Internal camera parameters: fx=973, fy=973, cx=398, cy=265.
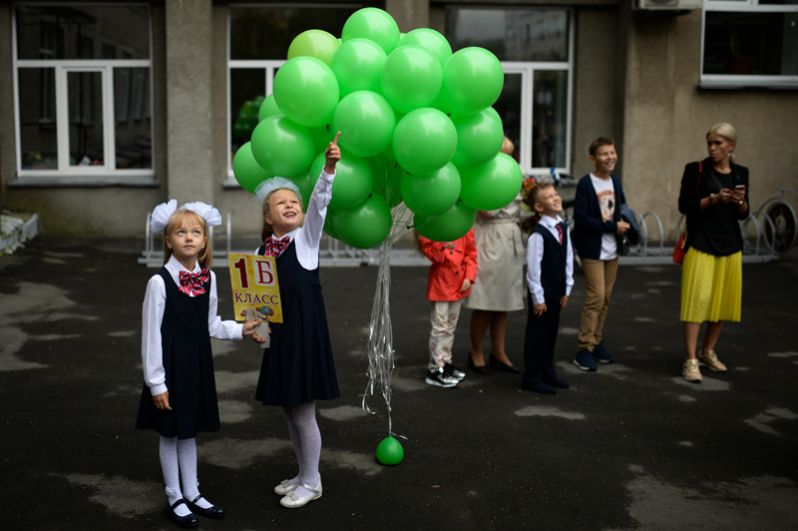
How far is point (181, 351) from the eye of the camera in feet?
15.3

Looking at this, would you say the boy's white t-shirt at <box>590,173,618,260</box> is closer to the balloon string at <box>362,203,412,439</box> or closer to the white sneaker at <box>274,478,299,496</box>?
the balloon string at <box>362,203,412,439</box>

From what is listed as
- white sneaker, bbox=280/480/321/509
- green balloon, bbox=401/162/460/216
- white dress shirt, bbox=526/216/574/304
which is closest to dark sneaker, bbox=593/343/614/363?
white dress shirt, bbox=526/216/574/304

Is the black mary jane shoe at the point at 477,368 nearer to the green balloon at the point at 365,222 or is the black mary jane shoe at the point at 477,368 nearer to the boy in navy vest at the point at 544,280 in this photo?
the boy in navy vest at the point at 544,280

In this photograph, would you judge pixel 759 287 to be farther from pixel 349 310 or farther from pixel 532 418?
pixel 532 418

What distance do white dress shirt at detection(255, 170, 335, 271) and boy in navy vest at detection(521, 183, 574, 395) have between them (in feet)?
8.10


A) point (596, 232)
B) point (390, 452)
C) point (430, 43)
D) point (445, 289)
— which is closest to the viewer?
point (430, 43)

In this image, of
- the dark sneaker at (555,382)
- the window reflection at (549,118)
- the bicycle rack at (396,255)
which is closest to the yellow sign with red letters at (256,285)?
the dark sneaker at (555,382)

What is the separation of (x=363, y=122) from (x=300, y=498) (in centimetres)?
191

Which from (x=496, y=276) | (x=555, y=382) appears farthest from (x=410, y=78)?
(x=555, y=382)

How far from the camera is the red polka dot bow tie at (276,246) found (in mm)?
4871

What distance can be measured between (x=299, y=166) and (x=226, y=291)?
6.43m

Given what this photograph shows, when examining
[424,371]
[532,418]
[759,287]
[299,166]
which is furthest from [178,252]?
[759,287]

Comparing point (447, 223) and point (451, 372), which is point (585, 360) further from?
point (447, 223)

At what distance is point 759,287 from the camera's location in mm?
11477
